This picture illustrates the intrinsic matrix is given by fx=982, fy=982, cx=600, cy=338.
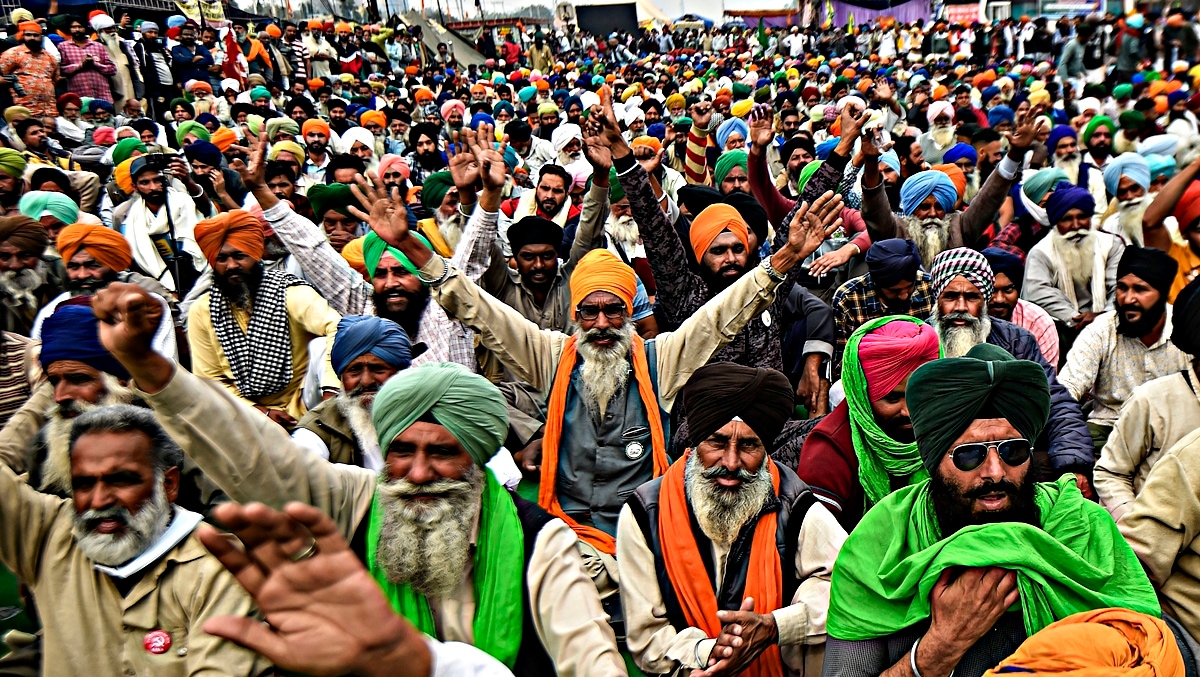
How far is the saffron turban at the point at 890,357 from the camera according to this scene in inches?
131

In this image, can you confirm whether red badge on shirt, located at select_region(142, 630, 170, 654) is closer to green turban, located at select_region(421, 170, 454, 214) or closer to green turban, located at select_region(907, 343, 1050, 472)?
green turban, located at select_region(907, 343, 1050, 472)

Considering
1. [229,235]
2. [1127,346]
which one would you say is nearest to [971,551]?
[1127,346]

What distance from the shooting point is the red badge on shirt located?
2.44 m

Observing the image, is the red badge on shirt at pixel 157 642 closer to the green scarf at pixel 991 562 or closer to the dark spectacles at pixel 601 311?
the green scarf at pixel 991 562

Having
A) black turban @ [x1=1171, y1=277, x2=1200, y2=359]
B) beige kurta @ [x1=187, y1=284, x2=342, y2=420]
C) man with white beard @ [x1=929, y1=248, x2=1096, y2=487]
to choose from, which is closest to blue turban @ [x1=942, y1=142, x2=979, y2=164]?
man with white beard @ [x1=929, y1=248, x2=1096, y2=487]

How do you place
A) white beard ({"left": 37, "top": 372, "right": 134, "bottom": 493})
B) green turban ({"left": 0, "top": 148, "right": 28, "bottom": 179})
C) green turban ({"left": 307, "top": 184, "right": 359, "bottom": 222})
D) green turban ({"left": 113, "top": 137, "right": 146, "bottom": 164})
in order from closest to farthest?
1. white beard ({"left": 37, "top": 372, "right": 134, "bottom": 493})
2. green turban ({"left": 307, "top": 184, "right": 359, "bottom": 222})
3. green turban ({"left": 0, "top": 148, "right": 28, "bottom": 179})
4. green turban ({"left": 113, "top": 137, "right": 146, "bottom": 164})

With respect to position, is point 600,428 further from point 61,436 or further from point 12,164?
point 12,164

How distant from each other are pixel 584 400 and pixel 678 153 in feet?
23.3

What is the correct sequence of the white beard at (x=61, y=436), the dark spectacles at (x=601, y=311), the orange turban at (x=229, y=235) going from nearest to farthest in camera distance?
the white beard at (x=61, y=436), the dark spectacles at (x=601, y=311), the orange turban at (x=229, y=235)

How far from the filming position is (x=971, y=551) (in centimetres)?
215

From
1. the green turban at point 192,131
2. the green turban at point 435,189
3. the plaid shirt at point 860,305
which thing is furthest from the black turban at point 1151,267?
the green turban at point 192,131

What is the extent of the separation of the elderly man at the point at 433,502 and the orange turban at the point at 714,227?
2375 mm

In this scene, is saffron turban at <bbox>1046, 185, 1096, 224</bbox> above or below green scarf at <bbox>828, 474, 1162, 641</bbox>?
below

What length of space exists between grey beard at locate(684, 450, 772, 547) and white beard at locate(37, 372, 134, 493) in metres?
1.85
